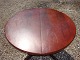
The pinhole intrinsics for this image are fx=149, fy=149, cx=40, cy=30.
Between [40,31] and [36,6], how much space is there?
2.07 meters

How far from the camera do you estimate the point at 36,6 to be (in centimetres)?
431

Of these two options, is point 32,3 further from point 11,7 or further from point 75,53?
point 75,53

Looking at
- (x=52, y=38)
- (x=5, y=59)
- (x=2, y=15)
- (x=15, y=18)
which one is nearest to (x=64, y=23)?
(x=52, y=38)

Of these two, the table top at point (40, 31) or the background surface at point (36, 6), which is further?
the background surface at point (36, 6)

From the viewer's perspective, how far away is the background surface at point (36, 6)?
10.0 feet

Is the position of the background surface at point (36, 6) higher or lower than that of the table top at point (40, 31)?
lower

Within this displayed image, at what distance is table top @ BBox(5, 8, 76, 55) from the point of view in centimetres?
212

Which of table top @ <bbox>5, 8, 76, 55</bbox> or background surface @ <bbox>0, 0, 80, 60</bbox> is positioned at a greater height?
table top @ <bbox>5, 8, 76, 55</bbox>

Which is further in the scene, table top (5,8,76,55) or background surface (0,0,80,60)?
background surface (0,0,80,60)

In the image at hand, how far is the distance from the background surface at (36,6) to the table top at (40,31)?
83cm

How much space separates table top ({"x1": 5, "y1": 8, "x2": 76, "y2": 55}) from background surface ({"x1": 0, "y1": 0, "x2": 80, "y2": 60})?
2.71 ft

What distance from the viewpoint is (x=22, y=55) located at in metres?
3.06

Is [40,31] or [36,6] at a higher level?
[40,31]

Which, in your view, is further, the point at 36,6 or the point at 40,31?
the point at 36,6
